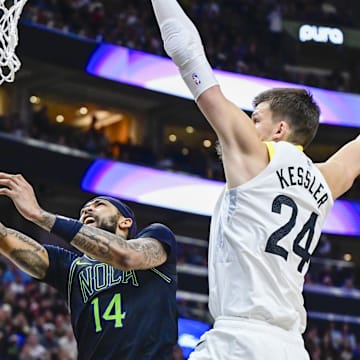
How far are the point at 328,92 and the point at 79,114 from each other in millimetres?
8112

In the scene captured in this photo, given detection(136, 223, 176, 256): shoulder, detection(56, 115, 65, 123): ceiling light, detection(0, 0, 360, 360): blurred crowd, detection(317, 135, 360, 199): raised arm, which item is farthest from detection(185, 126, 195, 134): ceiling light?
detection(317, 135, 360, 199): raised arm

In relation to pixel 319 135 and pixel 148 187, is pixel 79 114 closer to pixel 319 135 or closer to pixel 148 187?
pixel 148 187

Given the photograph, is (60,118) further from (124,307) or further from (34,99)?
(124,307)

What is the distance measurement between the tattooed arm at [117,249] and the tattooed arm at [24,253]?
73 centimetres

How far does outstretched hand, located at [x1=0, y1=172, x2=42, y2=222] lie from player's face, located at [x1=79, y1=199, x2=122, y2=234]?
905 millimetres

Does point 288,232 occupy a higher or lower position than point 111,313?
higher

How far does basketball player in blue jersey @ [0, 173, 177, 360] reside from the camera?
15.7 ft

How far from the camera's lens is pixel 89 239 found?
4.59 m

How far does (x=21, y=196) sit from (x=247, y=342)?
1.30 m

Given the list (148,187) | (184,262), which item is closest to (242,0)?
(148,187)

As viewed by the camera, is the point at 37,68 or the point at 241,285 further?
the point at 37,68

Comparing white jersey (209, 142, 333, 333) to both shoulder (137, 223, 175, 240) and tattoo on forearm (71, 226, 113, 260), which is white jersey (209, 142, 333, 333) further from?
shoulder (137, 223, 175, 240)

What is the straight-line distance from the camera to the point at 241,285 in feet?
13.1

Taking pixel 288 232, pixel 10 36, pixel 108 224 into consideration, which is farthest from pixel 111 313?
pixel 10 36
